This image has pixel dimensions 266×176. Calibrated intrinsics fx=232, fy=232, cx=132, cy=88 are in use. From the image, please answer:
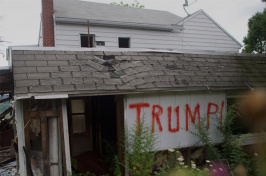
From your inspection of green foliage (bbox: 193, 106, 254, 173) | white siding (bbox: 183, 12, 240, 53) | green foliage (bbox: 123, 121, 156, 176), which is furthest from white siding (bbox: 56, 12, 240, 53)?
green foliage (bbox: 123, 121, 156, 176)

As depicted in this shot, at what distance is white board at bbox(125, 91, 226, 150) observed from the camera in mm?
5379

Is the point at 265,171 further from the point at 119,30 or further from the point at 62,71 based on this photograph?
the point at 119,30

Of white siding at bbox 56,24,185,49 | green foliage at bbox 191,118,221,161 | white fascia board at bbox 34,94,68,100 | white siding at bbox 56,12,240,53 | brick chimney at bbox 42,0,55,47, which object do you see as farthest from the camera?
white siding at bbox 56,12,240,53

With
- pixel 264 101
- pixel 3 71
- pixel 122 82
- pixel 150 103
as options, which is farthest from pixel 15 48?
pixel 264 101

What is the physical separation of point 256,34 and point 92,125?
1348cm

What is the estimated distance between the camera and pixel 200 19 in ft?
43.3

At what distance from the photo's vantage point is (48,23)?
10164 mm

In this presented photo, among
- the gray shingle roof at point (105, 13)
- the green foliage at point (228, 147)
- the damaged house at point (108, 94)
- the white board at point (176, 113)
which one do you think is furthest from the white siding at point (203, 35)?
the green foliage at point (228, 147)

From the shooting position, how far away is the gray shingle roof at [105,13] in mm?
10914

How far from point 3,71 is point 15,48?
649mm

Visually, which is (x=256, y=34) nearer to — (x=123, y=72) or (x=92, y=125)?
(x=92, y=125)

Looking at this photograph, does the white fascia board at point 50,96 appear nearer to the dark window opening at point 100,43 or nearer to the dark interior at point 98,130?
the dark interior at point 98,130

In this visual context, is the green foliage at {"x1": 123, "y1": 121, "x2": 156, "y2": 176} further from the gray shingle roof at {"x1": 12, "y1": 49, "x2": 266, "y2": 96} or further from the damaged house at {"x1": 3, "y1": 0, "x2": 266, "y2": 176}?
the gray shingle roof at {"x1": 12, "y1": 49, "x2": 266, "y2": 96}

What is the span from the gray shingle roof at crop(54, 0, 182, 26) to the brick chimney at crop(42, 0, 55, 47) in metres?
0.31
